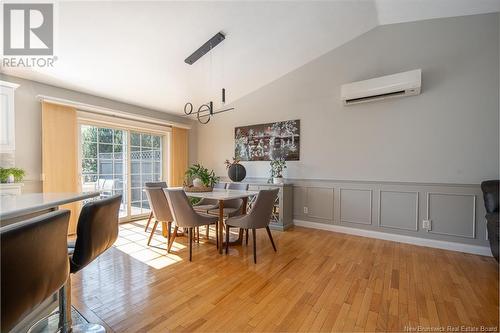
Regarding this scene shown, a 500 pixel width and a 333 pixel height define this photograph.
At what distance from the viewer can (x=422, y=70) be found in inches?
121

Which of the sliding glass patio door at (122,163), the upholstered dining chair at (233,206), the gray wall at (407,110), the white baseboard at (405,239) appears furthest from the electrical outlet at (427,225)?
the sliding glass patio door at (122,163)

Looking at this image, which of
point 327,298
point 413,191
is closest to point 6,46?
point 327,298

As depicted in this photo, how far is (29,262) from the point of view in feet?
2.41

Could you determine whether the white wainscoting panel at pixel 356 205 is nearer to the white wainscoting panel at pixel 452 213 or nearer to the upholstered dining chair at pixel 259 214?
the white wainscoting panel at pixel 452 213

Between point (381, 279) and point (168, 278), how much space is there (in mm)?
2060

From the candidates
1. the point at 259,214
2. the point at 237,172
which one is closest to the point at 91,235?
the point at 259,214

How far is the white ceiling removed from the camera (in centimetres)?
247

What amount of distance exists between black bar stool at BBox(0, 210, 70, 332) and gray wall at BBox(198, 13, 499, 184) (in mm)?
3611

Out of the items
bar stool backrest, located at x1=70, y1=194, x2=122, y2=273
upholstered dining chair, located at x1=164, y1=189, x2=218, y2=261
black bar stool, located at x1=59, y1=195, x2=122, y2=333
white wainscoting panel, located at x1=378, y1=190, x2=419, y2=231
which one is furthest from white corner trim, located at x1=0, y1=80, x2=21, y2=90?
white wainscoting panel, located at x1=378, y1=190, x2=419, y2=231

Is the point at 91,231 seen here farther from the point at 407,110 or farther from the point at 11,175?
the point at 407,110

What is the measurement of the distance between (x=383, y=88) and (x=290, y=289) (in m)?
2.90

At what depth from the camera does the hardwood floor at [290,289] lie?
1556mm

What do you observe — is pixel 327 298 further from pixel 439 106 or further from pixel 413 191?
pixel 439 106

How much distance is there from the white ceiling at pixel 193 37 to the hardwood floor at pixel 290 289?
2.52 m
